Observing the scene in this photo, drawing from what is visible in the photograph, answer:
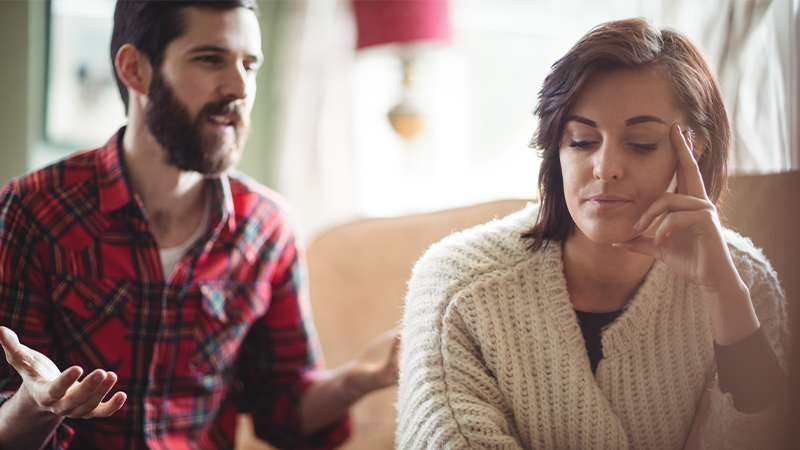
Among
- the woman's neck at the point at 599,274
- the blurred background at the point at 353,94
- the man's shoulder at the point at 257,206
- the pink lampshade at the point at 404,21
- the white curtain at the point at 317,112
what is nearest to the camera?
the woman's neck at the point at 599,274

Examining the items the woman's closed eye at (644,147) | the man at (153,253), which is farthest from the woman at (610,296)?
the man at (153,253)

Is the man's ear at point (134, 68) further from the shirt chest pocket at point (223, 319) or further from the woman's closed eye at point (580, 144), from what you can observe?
the woman's closed eye at point (580, 144)

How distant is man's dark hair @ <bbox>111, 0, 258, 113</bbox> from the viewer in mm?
750

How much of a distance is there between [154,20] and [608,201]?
609 millimetres

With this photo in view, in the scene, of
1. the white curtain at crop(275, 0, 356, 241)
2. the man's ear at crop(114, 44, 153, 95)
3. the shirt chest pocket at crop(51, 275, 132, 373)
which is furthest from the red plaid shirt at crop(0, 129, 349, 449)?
the white curtain at crop(275, 0, 356, 241)

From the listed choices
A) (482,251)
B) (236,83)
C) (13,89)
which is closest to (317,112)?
(13,89)

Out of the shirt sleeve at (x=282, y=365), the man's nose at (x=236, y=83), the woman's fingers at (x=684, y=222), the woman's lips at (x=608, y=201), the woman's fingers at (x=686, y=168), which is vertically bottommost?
the shirt sleeve at (x=282, y=365)

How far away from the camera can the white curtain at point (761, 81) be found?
60 cm

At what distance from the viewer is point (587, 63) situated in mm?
516

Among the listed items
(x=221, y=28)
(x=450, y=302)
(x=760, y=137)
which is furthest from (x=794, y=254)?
(x=221, y=28)

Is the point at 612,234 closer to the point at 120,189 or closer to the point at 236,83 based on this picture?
the point at 236,83

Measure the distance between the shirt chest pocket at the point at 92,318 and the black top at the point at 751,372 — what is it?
71 centimetres

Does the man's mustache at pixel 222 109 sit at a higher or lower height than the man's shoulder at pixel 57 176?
higher

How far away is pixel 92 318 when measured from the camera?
0.75m
